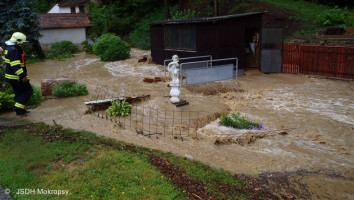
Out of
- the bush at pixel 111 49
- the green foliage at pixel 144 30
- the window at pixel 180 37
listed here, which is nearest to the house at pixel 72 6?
the green foliage at pixel 144 30

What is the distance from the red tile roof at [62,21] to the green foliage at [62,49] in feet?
6.82

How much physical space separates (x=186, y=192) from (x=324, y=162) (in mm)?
3732

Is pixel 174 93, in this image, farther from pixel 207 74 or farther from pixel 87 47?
pixel 87 47

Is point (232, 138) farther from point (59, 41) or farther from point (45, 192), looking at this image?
point (59, 41)

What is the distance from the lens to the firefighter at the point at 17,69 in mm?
8609

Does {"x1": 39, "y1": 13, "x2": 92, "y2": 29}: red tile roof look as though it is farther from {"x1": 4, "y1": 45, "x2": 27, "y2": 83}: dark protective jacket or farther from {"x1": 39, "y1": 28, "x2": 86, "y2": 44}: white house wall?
{"x1": 4, "y1": 45, "x2": 27, "y2": 83}: dark protective jacket

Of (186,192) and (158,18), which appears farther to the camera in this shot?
(158,18)

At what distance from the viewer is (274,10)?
24578 millimetres

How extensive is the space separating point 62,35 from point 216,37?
748 inches

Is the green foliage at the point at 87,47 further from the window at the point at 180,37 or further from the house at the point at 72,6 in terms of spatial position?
the house at the point at 72,6

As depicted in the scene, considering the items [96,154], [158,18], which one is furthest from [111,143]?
[158,18]

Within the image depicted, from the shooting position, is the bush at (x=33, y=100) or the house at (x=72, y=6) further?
the house at (x=72, y=6)

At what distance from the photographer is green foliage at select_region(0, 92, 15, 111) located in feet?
30.2

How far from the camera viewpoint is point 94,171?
5.21m
